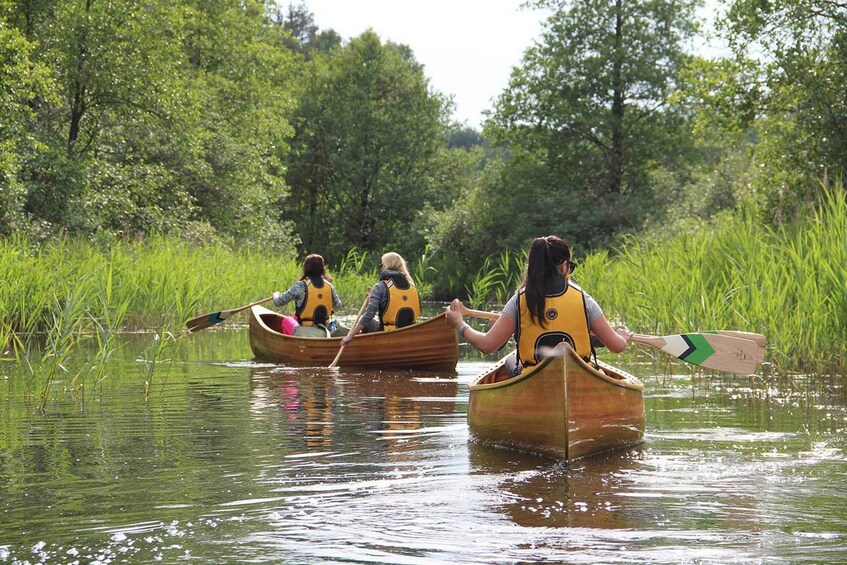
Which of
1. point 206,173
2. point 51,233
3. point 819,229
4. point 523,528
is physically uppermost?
point 206,173

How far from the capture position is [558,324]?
6.90 m

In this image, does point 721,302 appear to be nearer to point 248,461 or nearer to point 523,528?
point 248,461

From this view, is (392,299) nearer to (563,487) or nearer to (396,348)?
(396,348)

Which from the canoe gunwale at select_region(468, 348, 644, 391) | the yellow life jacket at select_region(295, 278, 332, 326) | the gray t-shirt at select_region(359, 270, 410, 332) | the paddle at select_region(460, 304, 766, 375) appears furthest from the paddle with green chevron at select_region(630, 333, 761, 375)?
the yellow life jacket at select_region(295, 278, 332, 326)

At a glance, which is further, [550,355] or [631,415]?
[631,415]

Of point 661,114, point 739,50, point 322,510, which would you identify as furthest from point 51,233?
point 661,114

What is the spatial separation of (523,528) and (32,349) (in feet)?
32.8

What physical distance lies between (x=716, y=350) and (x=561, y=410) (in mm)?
2218

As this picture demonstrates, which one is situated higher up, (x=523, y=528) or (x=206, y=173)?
(x=206, y=173)

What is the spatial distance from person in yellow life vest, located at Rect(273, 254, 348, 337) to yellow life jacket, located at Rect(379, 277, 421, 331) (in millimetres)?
1171

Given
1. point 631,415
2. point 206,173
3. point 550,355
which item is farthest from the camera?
point 206,173

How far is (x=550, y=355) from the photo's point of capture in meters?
6.41

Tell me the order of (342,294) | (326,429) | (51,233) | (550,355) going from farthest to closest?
(342,294), (51,233), (326,429), (550,355)

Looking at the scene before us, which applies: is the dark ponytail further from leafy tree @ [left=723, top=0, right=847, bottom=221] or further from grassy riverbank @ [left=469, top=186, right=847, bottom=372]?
leafy tree @ [left=723, top=0, right=847, bottom=221]
